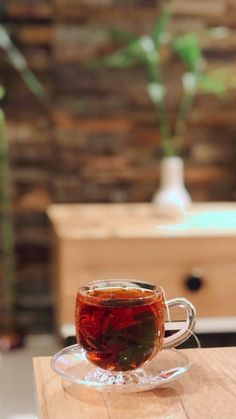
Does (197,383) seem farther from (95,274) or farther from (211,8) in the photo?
(211,8)

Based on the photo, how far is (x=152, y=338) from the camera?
70cm

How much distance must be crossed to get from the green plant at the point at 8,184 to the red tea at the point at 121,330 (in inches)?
60.2

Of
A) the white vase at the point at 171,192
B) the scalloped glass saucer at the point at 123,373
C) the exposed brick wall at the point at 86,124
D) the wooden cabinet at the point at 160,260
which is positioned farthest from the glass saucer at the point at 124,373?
the exposed brick wall at the point at 86,124

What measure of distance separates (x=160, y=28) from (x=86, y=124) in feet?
1.38

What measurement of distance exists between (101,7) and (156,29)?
0.90 ft

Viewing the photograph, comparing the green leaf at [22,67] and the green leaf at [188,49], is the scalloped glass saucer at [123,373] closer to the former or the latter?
the green leaf at [188,49]

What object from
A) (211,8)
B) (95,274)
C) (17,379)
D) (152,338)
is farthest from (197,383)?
(211,8)

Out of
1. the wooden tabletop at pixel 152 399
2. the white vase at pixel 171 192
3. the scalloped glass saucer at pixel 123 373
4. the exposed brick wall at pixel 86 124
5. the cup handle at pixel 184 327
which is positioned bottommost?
the wooden tabletop at pixel 152 399

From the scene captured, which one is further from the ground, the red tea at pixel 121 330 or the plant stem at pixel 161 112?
the plant stem at pixel 161 112

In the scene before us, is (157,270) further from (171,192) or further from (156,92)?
(156,92)

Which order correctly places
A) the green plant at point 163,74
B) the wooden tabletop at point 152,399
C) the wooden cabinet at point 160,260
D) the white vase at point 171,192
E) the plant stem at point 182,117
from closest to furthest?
1. the wooden tabletop at point 152,399
2. the wooden cabinet at point 160,260
3. the white vase at point 171,192
4. the green plant at point 163,74
5. the plant stem at point 182,117

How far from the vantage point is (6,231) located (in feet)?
7.39

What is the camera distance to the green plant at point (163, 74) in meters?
2.14

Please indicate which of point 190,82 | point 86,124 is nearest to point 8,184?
→ point 86,124
